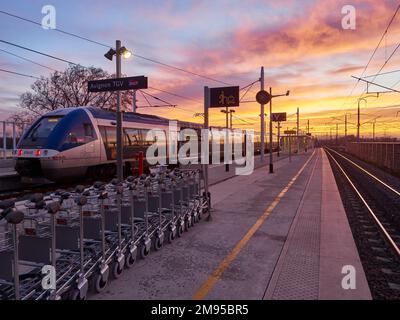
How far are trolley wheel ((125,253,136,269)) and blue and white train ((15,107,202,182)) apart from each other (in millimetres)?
8038

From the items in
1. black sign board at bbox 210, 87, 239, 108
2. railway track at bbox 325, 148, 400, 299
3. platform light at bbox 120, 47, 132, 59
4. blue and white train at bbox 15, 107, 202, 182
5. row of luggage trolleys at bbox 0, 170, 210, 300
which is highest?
platform light at bbox 120, 47, 132, 59

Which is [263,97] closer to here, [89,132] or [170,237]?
[89,132]

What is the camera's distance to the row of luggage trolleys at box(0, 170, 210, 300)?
3.56 meters

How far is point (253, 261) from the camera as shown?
17.8ft

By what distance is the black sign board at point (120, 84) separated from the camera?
8.56 m

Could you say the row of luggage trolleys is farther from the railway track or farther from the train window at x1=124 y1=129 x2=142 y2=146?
the train window at x1=124 y1=129 x2=142 y2=146

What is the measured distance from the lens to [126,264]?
510 cm

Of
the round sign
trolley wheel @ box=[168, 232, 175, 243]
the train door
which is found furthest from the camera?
the round sign

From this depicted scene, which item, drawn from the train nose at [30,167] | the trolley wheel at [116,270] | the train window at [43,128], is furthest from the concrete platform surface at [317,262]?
the train window at [43,128]

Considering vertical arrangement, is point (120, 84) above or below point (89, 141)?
above

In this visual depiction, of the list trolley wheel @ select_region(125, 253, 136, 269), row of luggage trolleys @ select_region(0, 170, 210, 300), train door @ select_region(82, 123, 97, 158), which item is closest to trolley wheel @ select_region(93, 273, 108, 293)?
row of luggage trolleys @ select_region(0, 170, 210, 300)

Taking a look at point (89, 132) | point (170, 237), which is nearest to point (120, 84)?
point (170, 237)

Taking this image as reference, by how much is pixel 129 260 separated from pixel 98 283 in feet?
3.07
